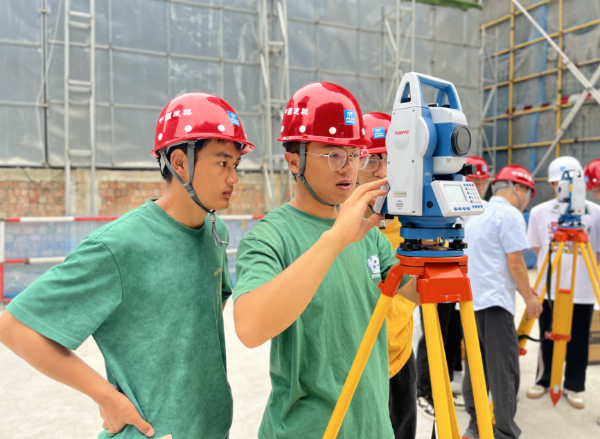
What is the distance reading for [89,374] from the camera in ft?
4.42

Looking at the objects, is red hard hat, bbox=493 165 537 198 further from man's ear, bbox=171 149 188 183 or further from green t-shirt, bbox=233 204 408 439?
man's ear, bbox=171 149 188 183

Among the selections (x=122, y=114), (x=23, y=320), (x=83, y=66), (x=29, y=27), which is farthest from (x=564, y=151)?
(x=23, y=320)

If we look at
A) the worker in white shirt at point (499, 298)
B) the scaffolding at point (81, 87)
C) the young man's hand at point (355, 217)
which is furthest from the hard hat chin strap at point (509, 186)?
the scaffolding at point (81, 87)

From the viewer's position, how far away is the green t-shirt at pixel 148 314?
1.31 metres

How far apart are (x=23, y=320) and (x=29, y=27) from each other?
359 inches

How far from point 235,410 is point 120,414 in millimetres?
2637

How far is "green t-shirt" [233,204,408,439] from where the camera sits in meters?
1.34

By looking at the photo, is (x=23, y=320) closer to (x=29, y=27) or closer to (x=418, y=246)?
(x=418, y=246)

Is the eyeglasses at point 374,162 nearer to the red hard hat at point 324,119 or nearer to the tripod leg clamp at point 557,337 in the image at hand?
the red hard hat at point 324,119

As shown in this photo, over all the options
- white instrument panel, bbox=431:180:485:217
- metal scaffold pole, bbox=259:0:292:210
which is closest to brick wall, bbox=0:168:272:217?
metal scaffold pole, bbox=259:0:292:210

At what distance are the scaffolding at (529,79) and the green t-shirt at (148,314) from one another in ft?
40.1

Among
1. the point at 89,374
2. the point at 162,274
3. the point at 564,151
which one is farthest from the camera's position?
the point at 564,151

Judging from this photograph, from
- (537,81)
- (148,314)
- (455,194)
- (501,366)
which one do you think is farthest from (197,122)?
(537,81)

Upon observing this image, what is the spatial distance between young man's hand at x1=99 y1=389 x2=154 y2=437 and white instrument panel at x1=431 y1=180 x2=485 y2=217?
41.7 inches
